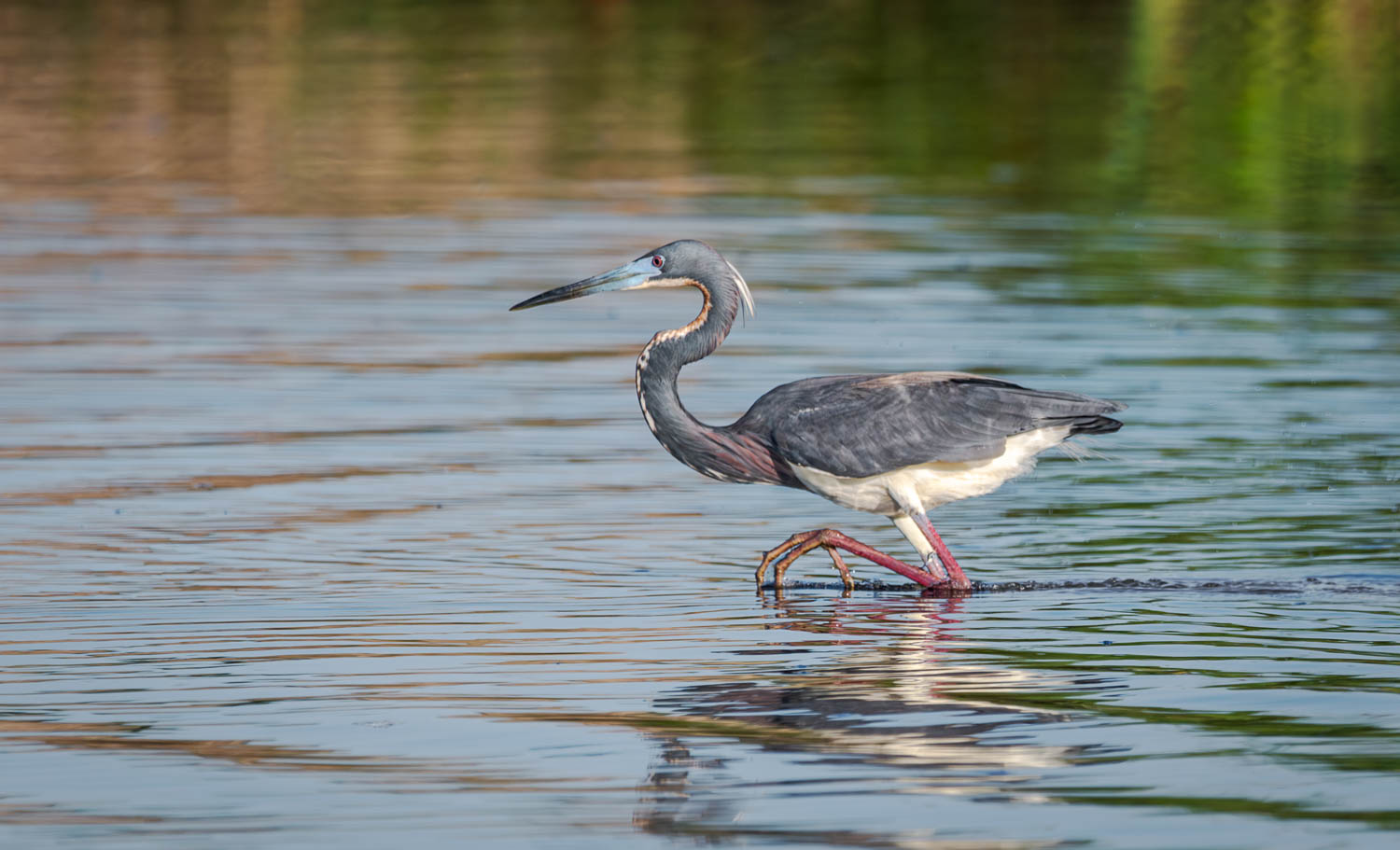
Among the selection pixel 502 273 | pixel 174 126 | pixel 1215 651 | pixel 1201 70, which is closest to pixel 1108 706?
pixel 1215 651

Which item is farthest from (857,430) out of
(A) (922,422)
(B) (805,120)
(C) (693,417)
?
(B) (805,120)

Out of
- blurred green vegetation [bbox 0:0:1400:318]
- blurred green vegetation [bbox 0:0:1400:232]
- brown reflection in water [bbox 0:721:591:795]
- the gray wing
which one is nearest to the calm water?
→ brown reflection in water [bbox 0:721:591:795]

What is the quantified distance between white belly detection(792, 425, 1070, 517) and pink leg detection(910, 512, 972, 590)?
4.2 inches

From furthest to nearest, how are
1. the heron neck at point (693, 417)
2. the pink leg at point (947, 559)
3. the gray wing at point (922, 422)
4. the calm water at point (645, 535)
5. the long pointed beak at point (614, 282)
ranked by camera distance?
the long pointed beak at point (614, 282) → the heron neck at point (693, 417) → the pink leg at point (947, 559) → the gray wing at point (922, 422) → the calm water at point (645, 535)

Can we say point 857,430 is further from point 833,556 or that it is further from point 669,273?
point 669,273

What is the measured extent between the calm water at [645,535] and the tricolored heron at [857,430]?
14.6 inches

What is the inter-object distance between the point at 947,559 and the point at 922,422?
594 millimetres

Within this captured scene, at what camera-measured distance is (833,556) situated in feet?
33.3

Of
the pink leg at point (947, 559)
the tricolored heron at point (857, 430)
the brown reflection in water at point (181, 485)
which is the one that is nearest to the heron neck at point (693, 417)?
the tricolored heron at point (857, 430)

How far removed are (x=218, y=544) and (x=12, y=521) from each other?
1.12 metres

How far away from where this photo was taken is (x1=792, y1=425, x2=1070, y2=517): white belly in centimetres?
1010

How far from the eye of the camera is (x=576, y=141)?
28641mm

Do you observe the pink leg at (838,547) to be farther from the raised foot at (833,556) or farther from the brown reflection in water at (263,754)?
the brown reflection in water at (263,754)

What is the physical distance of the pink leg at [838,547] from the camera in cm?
998
